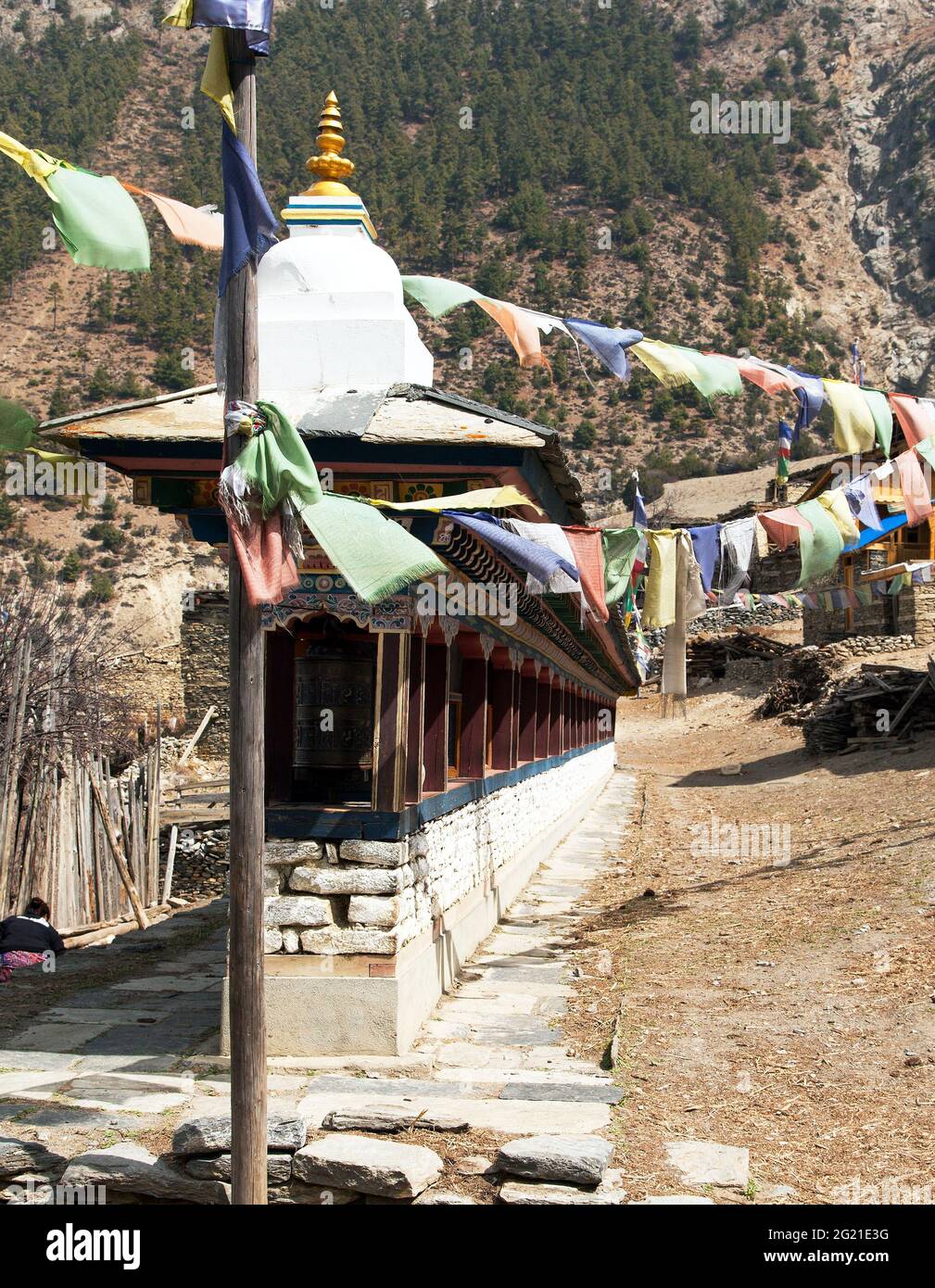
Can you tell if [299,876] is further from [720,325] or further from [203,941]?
[720,325]

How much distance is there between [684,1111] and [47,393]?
7207cm

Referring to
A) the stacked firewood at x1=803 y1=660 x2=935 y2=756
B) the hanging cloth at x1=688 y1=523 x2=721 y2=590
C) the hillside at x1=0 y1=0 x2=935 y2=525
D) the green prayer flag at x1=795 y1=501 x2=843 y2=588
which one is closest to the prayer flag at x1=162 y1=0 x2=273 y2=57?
the hanging cloth at x1=688 y1=523 x2=721 y2=590

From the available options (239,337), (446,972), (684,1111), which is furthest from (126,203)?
(446,972)

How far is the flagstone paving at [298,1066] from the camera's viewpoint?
6.48 meters

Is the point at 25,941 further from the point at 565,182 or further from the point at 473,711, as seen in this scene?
the point at 565,182

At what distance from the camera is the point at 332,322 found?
875 centimetres

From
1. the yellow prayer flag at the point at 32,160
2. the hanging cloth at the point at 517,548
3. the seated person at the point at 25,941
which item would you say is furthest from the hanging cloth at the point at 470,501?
the seated person at the point at 25,941

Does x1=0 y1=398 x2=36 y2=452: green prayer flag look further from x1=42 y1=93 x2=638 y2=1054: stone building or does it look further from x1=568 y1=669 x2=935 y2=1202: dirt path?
x1=568 y1=669 x2=935 y2=1202: dirt path

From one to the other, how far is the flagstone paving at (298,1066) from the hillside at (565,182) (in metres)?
65.6

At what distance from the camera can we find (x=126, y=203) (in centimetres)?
553

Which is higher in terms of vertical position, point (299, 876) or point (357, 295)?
point (357, 295)

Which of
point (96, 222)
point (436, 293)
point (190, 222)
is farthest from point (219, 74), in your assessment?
point (436, 293)

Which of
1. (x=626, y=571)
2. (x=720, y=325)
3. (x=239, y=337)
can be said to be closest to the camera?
(x=239, y=337)

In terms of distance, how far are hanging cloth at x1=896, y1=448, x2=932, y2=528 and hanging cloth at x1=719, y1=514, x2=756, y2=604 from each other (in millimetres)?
1665
